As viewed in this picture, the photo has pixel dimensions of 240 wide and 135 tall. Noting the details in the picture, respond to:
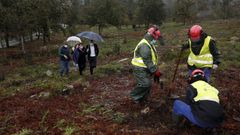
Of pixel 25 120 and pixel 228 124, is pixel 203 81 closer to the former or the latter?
pixel 228 124

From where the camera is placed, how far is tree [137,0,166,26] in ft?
193

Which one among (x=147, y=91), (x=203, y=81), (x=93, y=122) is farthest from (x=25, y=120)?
(x=203, y=81)

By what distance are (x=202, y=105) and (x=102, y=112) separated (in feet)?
13.3

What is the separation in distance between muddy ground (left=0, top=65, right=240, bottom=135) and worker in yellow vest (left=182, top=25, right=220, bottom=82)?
1.61m

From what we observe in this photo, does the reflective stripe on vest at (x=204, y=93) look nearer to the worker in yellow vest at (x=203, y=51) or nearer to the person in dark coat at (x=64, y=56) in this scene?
the worker in yellow vest at (x=203, y=51)

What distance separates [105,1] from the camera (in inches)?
2014

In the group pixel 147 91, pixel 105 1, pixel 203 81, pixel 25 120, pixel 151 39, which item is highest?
pixel 105 1

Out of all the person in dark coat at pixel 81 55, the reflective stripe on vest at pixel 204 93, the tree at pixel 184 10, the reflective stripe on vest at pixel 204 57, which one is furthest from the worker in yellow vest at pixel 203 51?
the tree at pixel 184 10

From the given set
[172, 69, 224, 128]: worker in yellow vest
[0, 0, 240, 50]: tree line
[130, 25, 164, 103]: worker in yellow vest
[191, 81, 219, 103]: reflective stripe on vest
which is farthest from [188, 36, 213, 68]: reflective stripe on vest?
[0, 0, 240, 50]: tree line

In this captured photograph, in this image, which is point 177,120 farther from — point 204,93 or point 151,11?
point 151,11

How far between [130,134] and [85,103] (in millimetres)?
3531

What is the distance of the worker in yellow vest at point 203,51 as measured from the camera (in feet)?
29.4

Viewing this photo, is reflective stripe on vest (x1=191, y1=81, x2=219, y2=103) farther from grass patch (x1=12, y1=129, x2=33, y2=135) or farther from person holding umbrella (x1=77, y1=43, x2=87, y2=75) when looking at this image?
person holding umbrella (x1=77, y1=43, x2=87, y2=75)

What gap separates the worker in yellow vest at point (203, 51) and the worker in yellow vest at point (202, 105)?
5.17ft
